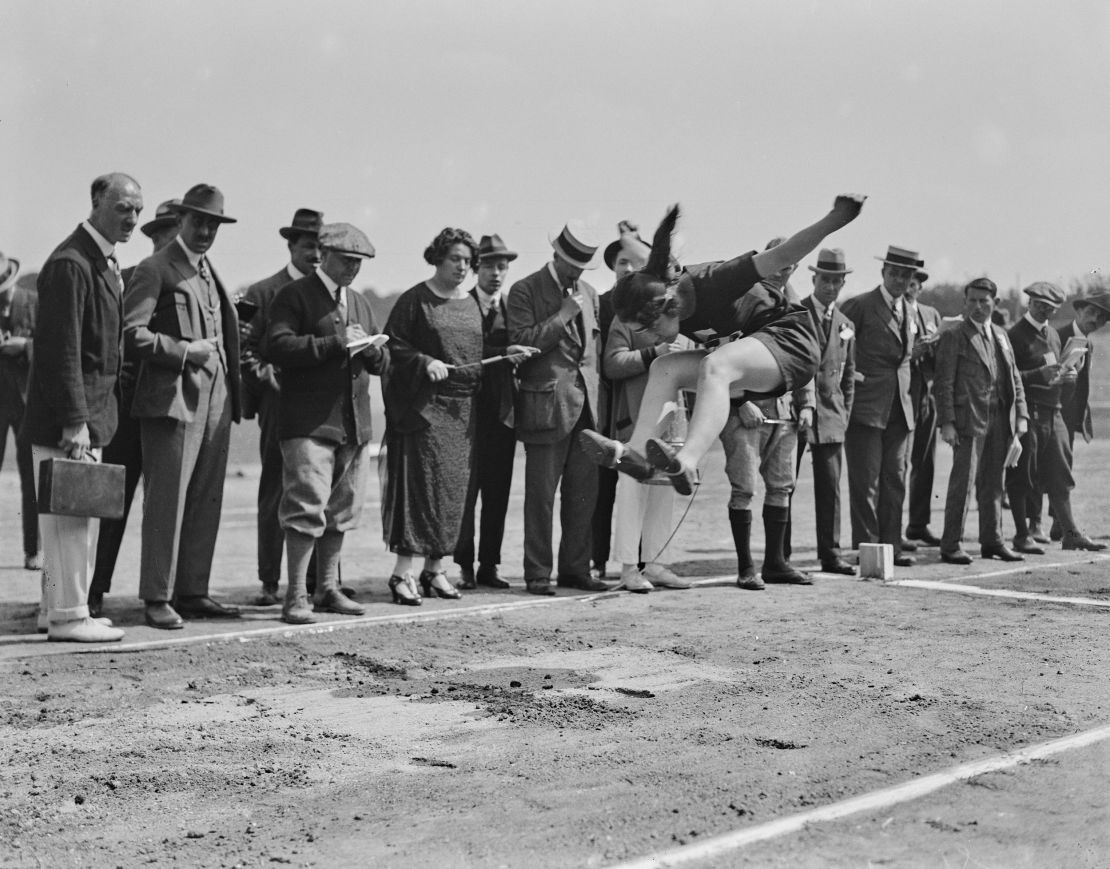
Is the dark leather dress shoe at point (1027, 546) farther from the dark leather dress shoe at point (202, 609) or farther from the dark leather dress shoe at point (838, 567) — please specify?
the dark leather dress shoe at point (202, 609)

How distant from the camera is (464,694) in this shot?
18.3 ft

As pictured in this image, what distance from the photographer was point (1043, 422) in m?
11.2

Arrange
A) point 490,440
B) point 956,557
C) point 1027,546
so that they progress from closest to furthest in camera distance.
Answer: point 490,440
point 956,557
point 1027,546

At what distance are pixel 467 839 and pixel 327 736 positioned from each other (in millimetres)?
1355

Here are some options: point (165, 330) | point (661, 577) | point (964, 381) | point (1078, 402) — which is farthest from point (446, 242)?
point (1078, 402)

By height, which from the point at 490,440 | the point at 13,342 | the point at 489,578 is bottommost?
the point at 489,578

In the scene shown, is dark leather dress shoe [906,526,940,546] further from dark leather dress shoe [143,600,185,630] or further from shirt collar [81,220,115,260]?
shirt collar [81,220,115,260]

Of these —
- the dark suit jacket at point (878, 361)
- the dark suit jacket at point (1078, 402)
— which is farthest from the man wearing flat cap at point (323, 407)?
the dark suit jacket at point (1078, 402)

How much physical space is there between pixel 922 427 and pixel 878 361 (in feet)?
5.89

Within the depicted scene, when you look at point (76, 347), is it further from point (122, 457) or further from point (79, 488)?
point (122, 457)

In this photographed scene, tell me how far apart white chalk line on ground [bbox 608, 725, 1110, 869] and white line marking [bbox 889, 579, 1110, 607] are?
3162 millimetres

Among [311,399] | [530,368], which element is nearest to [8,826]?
[311,399]

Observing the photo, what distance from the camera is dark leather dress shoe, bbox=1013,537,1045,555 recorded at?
1063 centimetres

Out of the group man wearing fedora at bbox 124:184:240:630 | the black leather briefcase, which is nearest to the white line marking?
man wearing fedora at bbox 124:184:240:630
